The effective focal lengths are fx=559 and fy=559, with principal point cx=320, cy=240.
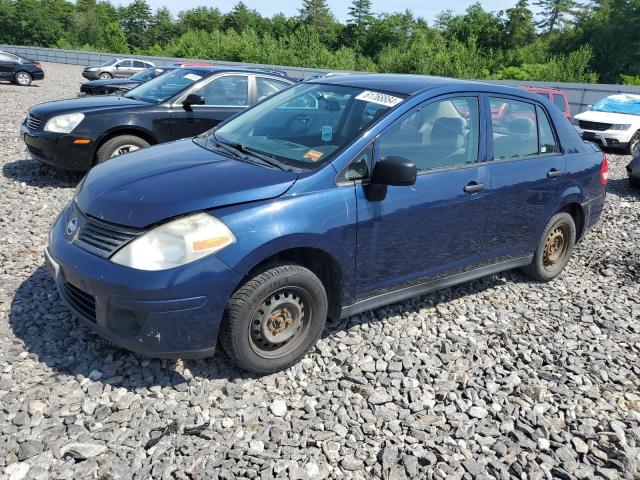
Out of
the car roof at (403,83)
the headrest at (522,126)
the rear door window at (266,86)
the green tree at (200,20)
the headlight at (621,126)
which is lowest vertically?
the headlight at (621,126)

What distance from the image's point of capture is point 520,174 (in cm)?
443

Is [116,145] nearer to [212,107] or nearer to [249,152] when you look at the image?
[212,107]

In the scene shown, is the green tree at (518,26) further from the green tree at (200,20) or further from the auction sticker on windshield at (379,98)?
the auction sticker on windshield at (379,98)

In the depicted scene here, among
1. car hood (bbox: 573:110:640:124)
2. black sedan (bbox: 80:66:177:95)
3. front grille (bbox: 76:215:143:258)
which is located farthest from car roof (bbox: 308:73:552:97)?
car hood (bbox: 573:110:640:124)

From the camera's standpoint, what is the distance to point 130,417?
9.72ft

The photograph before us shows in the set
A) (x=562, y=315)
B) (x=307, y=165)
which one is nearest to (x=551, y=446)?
(x=562, y=315)

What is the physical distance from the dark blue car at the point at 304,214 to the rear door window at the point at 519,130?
2cm

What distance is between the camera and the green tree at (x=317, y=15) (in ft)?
254

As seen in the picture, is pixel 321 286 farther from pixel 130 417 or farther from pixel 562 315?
pixel 562 315

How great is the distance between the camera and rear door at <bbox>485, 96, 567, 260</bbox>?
431 centimetres

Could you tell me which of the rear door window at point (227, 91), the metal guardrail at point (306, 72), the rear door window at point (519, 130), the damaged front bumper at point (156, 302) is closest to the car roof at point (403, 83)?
the rear door window at point (519, 130)

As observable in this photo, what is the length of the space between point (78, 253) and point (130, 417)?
0.94 metres

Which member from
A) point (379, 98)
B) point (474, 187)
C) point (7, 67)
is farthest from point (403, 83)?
point (7, 67)

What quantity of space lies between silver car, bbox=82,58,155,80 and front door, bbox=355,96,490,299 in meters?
31.1
